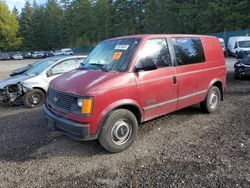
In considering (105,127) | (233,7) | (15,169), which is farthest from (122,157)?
(233,7)

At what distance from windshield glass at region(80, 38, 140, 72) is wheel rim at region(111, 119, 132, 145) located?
95 cm

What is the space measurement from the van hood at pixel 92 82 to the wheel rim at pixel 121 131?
670mm

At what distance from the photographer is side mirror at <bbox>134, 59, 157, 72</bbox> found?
16.8 feet

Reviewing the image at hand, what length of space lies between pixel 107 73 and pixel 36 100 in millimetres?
4767

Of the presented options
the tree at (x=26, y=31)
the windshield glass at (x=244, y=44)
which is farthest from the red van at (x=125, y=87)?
the tree at (x=26, y=31)

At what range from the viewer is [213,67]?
6.80 m

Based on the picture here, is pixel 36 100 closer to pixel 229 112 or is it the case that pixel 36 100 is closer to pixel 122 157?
pixel 122 157

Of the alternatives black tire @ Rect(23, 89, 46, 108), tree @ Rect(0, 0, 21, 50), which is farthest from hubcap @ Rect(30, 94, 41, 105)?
tree @ Rect(0, 0, 21, 50)

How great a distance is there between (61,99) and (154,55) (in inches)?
76.9

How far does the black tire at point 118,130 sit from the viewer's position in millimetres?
4715

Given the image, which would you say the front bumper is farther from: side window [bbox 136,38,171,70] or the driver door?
side window [bbox 136,38,171,70]

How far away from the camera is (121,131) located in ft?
16.3

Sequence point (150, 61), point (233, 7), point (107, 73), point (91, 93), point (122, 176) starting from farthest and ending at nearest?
point (233, 7) → point (150, 61) → point (107, 73) → point (91, 93) → point (122, 176)

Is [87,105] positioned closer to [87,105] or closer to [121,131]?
[87,105]
